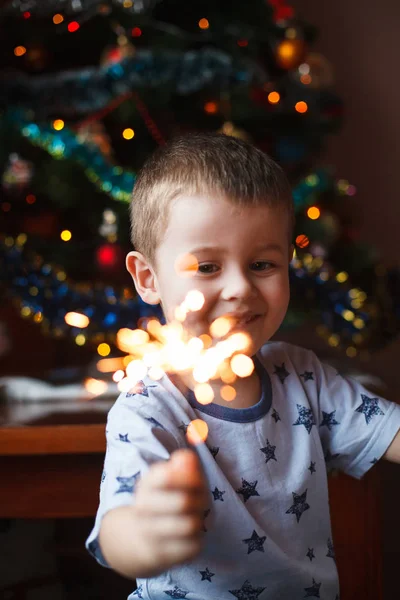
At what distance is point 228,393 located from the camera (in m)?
0.73

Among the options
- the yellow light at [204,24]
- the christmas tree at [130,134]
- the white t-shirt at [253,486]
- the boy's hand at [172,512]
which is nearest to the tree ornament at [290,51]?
the christmas tree at [130,134]

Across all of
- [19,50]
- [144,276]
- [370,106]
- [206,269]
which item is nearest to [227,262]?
[206,269]

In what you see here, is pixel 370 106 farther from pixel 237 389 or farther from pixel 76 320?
pixel 237 389

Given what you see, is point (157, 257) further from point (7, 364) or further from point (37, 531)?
point (7, 364)

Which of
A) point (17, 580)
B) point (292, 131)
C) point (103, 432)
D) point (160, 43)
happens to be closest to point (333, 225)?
point (292, 131)

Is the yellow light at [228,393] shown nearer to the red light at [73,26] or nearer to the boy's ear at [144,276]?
the boy's ear at [144,276]

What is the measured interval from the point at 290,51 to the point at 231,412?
1.09 metres

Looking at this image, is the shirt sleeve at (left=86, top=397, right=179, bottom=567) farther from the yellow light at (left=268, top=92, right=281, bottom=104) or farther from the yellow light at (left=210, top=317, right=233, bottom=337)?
the yellow light at (left=268, top=92, right=281, bottom=104)

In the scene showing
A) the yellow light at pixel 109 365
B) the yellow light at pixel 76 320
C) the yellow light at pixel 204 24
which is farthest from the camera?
the yellow light at pixel 204 24

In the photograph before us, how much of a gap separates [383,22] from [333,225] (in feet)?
3.02

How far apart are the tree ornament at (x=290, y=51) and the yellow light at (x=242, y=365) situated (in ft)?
3.32

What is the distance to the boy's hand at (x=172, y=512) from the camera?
0.49 m

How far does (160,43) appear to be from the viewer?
1.47 meters

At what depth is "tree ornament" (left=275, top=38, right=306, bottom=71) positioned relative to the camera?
153 centimetres
